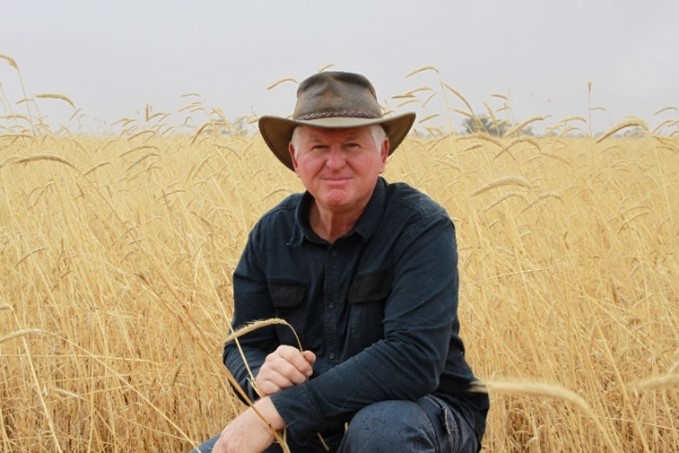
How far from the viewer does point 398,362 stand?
1640 mm

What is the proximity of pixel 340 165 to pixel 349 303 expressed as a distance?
364 millimetres

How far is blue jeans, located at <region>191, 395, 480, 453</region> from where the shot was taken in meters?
1.53

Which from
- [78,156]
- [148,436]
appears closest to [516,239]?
[148,436]

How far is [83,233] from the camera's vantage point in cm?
293

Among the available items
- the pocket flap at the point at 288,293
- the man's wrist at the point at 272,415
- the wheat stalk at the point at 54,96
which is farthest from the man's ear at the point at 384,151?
the wheat stalk at the point at 54,96

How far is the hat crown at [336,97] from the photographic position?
1802 millimetres

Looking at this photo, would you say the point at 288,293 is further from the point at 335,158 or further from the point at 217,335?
the point at 217,335

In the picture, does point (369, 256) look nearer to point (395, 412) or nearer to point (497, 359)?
point (395, 412)

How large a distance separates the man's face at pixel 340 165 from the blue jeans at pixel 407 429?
527mm

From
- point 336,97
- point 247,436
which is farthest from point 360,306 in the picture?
point 336,97

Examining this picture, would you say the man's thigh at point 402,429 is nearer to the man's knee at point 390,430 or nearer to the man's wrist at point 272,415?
the man's knee at point 390,430

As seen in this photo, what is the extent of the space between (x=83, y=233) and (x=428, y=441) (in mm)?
1901

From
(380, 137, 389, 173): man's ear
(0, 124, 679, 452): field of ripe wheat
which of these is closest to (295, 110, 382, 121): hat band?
(380, 137, 389, 173): man's ear

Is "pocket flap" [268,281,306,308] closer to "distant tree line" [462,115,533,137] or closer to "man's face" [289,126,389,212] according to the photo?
"man's face" [289,126,389,212]
